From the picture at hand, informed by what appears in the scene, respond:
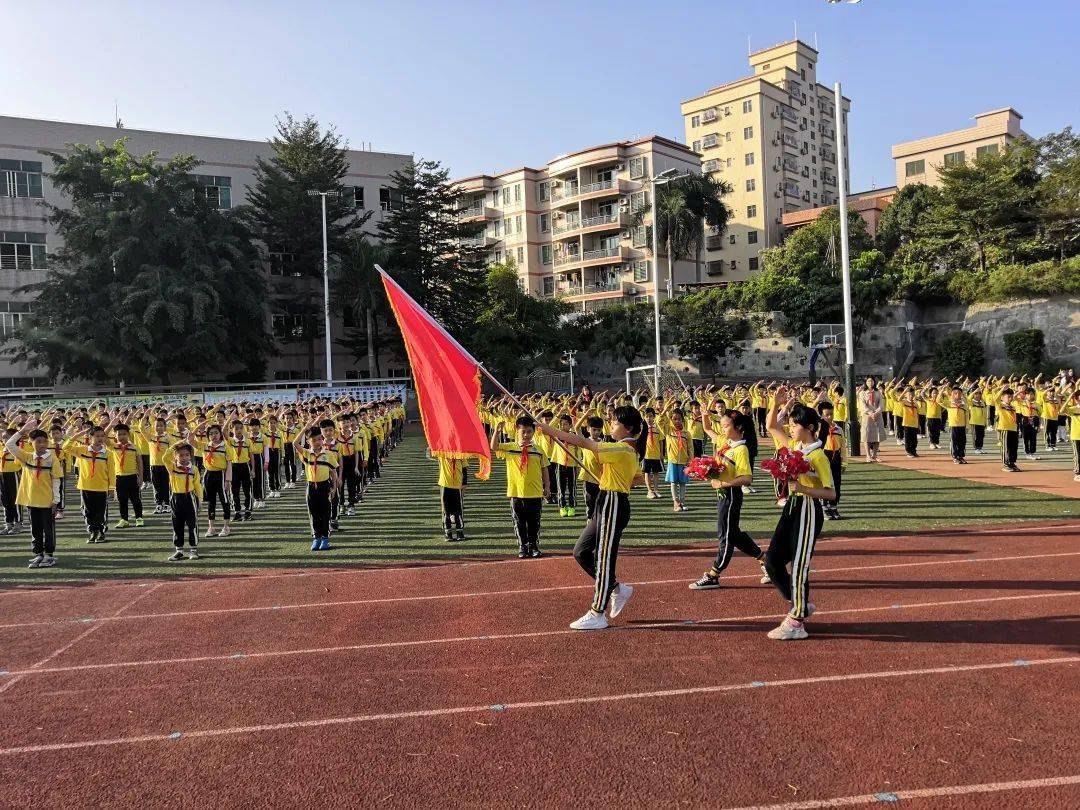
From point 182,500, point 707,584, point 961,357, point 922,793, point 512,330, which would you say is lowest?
point 922,793

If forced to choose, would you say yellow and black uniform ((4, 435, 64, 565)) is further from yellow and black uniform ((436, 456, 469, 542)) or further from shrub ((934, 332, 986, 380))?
shrub ((934, 332, 986, 380))

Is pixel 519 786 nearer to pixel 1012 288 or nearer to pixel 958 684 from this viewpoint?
pixel 958 684

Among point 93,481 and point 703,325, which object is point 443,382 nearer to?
point 93,481

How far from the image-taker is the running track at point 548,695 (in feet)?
14.0

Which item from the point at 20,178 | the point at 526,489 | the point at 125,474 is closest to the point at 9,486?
the point at 125,474

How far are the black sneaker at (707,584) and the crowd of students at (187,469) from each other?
5082mm

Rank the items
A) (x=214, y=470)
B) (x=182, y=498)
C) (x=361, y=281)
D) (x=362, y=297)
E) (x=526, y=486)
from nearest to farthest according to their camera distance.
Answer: (x=526, y=486) → (x=182, y=498) → (x=214, y=470) → (x=362, y=297) → (x=361, y=281)

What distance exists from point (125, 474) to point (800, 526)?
35.7ft

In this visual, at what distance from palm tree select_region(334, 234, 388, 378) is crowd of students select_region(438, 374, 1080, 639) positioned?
2320 cm

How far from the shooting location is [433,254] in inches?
1693

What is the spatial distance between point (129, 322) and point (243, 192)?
13.6m

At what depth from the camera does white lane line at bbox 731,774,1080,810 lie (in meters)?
3.96

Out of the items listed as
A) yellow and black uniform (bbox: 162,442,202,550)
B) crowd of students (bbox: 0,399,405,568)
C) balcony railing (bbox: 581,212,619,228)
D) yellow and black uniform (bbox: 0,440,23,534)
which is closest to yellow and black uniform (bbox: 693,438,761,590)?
crowd of students (bbox: 0,399,405,568)

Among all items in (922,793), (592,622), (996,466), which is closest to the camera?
(922,793)
